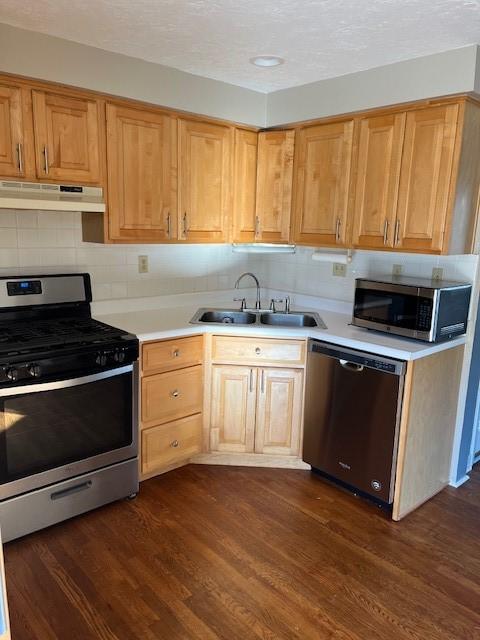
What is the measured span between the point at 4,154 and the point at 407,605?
2654 millimetres

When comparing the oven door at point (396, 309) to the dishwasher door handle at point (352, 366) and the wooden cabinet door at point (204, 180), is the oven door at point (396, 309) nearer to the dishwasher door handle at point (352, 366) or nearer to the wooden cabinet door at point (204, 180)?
the dishwasher door handle at point (352, 366)

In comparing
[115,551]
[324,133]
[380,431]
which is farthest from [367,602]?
[324,133]

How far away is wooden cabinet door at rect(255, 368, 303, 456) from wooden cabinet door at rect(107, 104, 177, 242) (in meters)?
1.07

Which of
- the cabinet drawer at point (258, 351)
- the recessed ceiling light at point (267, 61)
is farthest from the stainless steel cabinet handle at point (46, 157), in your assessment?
the cabinet drawer at point (258, 351)


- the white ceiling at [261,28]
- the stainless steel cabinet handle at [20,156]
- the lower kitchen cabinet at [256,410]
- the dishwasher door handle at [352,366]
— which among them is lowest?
the lower kitchen cabinet at [256,410]

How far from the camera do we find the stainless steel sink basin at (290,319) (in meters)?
3.26

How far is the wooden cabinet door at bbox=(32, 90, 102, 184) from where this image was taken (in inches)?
95.6

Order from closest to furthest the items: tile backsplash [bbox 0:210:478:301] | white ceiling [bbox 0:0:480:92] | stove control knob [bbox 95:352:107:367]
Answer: white ceiling [bbox 0:0:480:92] → stove control knob [bbox 95:352:107:367] → tile backsplash [bbox 0:210:478:301]

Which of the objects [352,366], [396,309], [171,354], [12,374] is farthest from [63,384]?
[396,309]

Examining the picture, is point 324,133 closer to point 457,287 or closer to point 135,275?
point 457,287

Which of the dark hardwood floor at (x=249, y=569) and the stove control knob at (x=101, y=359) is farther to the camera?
the stove control knob at (x=101, y=359)

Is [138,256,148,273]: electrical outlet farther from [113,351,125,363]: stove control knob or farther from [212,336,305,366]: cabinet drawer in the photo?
[113,351,125,363]: stove control knob

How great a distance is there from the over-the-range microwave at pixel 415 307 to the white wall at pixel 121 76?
1.36 meters

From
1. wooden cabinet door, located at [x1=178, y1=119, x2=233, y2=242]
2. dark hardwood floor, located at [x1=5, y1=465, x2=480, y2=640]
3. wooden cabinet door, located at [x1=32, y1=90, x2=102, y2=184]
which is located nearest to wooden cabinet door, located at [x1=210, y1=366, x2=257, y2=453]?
dark hardwood floor, located at [x1=5, y1=465, x2=480, y2=640]
